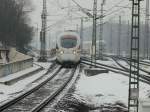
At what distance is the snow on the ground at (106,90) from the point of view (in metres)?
20.6

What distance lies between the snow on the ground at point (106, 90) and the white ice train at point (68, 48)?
1142 cm

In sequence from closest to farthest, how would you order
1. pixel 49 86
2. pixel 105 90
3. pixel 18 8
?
pixel 105 90 → pixel 49 86 → pixel 18 8

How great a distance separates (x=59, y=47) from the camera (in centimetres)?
4166

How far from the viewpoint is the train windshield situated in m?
41.4

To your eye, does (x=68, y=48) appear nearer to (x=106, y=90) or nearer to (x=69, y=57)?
(x=69, y=57)

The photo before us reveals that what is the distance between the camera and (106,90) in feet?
77.3

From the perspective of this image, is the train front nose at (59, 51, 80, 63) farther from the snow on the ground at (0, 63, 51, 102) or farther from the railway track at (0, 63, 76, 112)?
the railway track at (0, 63, 76, 112)

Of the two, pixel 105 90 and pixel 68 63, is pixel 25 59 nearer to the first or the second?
pixel 68 63

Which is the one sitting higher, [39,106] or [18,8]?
[18,8]

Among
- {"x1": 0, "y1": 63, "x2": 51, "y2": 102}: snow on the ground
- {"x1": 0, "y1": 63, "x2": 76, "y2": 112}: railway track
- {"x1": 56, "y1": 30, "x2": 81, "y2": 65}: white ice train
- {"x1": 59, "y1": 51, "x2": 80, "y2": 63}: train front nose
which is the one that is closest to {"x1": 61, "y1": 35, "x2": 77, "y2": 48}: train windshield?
{"x1": 56, "y1": 30, "x2": 81, "y2": 65}: white ice train

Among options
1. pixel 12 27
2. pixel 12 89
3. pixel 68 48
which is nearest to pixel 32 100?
pixel 12 89

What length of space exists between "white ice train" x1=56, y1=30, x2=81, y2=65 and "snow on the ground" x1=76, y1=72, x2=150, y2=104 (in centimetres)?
1142

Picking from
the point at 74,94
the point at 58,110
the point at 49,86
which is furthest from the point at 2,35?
the point at 58,110

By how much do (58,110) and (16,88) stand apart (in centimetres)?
834
